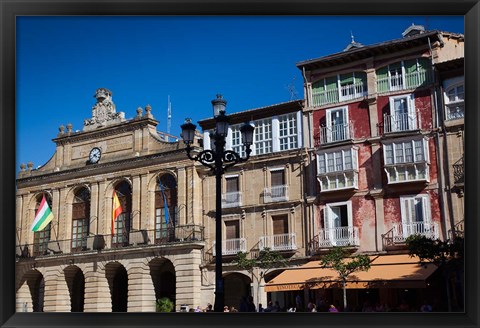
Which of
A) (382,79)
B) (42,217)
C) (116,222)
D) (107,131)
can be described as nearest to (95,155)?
(107,131)

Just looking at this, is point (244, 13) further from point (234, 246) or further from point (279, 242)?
point (234, 246)

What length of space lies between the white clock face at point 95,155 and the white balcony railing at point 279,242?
7.17 metres

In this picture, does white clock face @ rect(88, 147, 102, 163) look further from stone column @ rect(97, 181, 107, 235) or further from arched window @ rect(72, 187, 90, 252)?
arched window @ rect(72, 187, 90, 252)

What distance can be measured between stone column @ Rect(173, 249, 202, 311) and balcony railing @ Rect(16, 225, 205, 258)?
0.51 meters

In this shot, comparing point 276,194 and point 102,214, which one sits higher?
point 276,194

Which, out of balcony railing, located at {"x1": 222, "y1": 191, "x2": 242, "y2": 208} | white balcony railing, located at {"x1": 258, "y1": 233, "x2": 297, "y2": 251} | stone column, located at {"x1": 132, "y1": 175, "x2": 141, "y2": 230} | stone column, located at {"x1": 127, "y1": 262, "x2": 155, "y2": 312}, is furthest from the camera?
stone column, located at {"x1": 132, "y1": 175, "x2": 141, "y2": 230}

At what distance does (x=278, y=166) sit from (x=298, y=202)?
1163 mm

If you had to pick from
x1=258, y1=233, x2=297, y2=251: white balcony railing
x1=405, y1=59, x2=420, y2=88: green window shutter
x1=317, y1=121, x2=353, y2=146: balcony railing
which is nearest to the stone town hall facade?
x1=258, y1=233, x2=297, y2=251: white balcony railing

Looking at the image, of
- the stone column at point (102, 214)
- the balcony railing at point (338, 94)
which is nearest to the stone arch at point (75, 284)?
the stone column at point (102, 214)

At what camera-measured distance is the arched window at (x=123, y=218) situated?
71.1 ft

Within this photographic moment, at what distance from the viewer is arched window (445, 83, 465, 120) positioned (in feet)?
50.3

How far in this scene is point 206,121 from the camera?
61.5 feet

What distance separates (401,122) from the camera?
55.1 ft

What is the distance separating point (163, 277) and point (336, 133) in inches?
286
